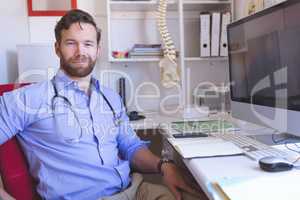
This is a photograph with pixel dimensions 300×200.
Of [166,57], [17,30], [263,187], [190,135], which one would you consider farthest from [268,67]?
[17,30]

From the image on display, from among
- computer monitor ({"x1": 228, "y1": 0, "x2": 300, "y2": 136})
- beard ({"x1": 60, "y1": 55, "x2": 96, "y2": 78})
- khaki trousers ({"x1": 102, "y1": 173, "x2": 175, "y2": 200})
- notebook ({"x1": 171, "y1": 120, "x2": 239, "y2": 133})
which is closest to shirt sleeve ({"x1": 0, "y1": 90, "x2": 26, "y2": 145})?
beard ({"x1": 60, "y1": 55, "x2": 96, "y2": 78})

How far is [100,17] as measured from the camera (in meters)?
2.30

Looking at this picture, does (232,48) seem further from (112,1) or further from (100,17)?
(100,17)

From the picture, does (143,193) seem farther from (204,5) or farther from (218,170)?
(204,5)

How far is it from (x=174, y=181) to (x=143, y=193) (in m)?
0.15

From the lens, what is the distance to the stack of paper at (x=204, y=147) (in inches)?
44.2

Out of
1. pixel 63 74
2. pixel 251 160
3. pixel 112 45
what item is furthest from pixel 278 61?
pixel 112 45

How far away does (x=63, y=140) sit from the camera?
1.31 metres

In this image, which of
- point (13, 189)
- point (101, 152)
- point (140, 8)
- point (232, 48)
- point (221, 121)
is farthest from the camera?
point (140, 8)

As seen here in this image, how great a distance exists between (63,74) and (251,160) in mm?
883

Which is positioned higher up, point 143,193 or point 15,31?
point 15,31

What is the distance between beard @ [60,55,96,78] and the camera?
144cm

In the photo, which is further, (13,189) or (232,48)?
(232,48)

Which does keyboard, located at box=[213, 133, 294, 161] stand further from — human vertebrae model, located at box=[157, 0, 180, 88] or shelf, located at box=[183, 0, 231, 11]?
shelf, located at box=[183, 0, 231, 11]
